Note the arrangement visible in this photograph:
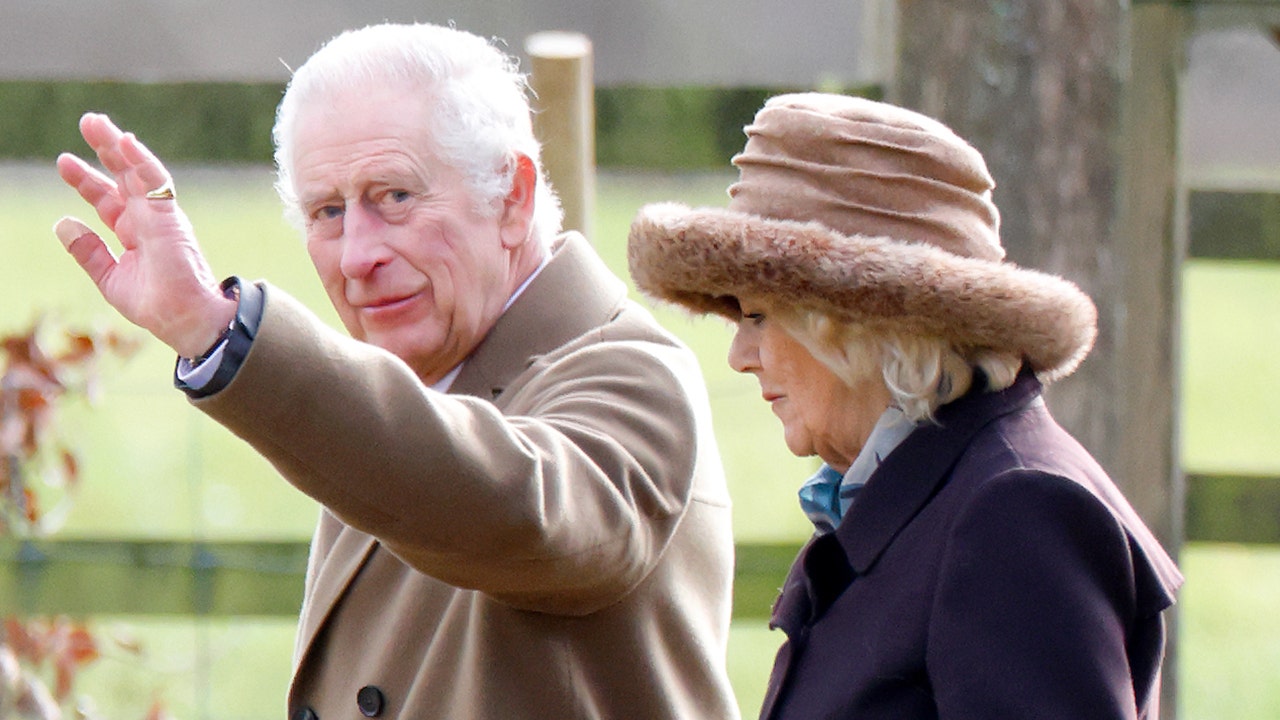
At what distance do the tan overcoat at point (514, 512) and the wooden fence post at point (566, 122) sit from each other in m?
0.61

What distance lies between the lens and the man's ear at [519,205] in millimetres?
2113

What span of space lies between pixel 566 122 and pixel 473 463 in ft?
4.36

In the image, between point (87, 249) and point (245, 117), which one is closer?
point (87, 249)

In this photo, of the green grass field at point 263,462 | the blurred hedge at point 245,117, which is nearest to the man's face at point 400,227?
the blurred hedge at point 245,117

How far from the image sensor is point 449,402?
5.27 ft

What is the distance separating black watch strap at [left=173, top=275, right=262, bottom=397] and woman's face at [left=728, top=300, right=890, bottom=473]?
1.87 feet

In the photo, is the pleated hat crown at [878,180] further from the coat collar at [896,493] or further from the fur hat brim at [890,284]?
the coat collar at [896,493]

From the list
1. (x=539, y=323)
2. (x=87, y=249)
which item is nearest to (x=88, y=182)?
(x=87, y=249)

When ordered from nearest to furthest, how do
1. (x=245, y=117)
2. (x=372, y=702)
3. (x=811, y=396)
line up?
(x=811, y=396) < (x=372, y=702) < (x=245, y=117)

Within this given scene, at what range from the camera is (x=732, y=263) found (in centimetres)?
175

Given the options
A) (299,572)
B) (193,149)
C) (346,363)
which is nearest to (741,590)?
(299,572)

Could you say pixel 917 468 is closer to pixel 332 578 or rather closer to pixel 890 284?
pixel 890 284

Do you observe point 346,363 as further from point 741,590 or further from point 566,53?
point 741,590

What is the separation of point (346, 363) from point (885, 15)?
5.69 ft
